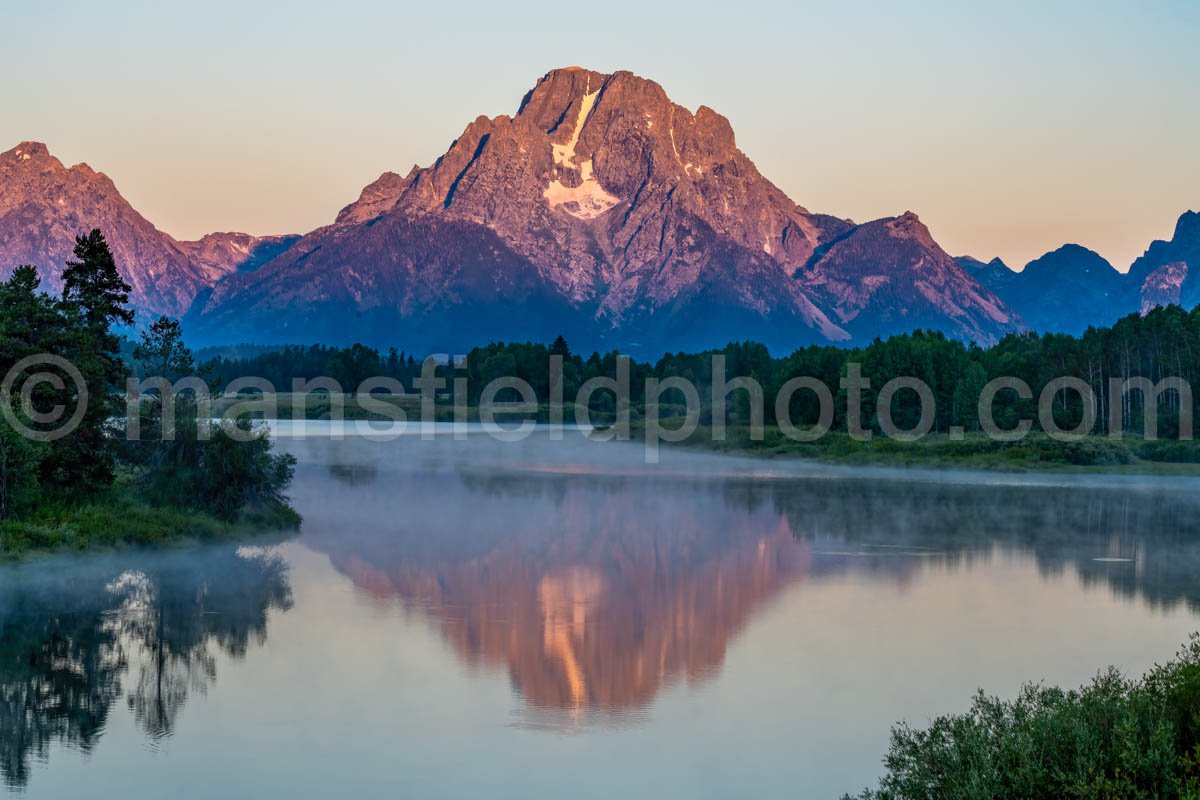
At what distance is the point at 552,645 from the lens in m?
30.9

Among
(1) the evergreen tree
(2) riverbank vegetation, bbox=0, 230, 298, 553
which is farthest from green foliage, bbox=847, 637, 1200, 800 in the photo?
(1) the evergreen tree

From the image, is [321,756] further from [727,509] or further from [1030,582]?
[727,509]

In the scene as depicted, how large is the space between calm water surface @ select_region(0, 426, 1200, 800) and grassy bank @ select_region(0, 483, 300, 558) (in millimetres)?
861

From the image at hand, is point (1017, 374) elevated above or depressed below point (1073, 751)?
above

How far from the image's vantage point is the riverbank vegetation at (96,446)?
39.1 metres

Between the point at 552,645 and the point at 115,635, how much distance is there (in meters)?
10.8

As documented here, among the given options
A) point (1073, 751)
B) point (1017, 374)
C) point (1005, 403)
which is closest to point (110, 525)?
point (1073, 751)

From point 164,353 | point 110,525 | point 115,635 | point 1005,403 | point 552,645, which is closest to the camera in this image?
point 115,635

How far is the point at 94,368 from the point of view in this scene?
42656 mm

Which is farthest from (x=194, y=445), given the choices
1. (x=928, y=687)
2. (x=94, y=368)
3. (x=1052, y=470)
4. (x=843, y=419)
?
(x=843, y=419)

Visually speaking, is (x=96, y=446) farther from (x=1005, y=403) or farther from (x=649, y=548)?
(x=1005, y=403)

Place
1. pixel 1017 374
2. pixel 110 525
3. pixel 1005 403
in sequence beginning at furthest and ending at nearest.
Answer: pixel 1017 374 → pixel 1005 403 → pixel 110 525

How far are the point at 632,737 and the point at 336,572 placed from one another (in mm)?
20236

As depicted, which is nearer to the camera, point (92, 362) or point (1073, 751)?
point (1073, 751)
